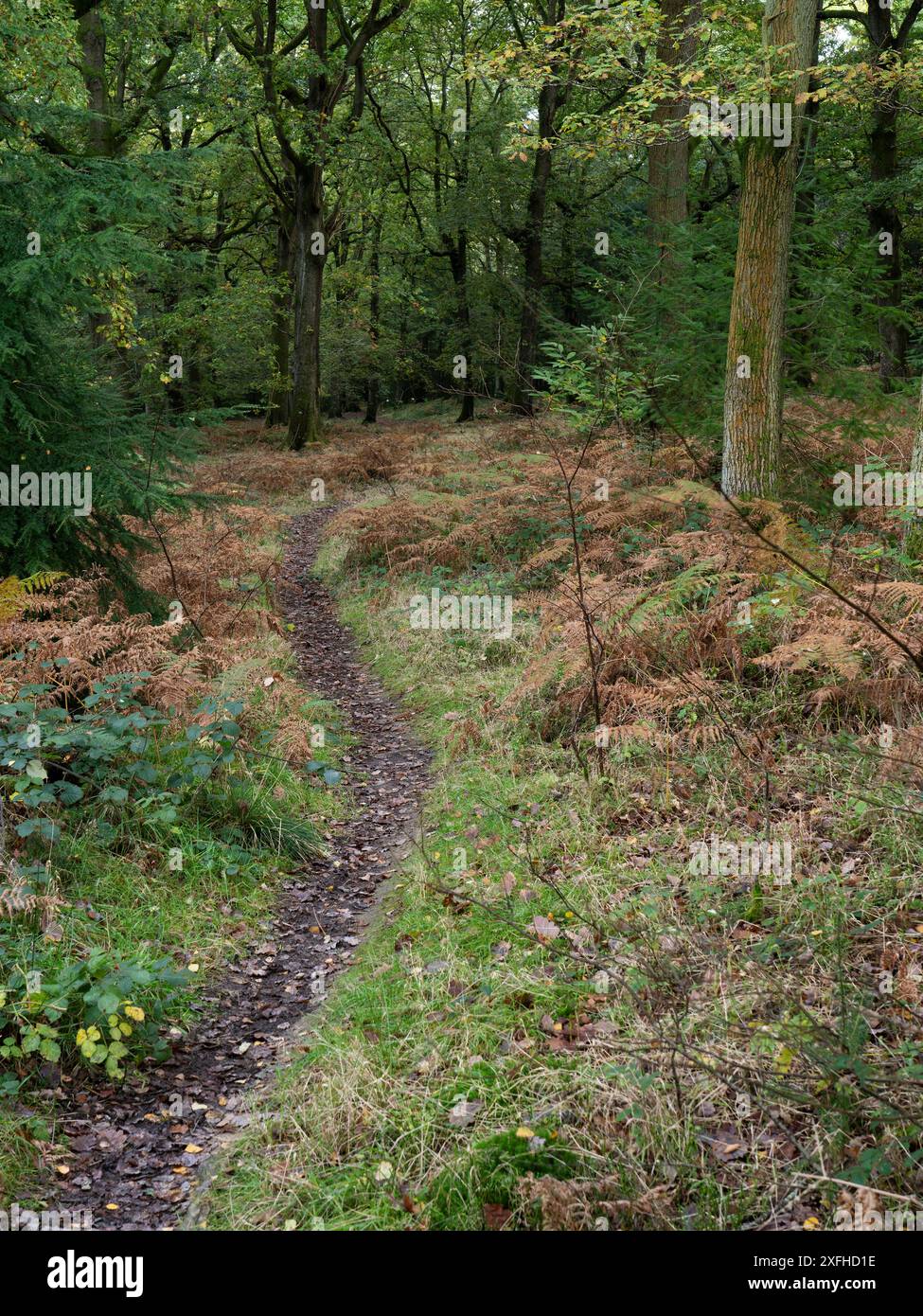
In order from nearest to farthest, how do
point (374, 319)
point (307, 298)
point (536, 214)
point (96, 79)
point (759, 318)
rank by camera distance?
point (759, 318), point (96, 79), point (307, 298), point (536, 214), point (374, 319)

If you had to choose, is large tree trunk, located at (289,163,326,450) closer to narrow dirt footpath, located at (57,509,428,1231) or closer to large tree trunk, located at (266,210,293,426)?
large tree trunk, located at (266,210,293,426)

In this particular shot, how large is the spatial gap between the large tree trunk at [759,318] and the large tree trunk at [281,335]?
1674 cm

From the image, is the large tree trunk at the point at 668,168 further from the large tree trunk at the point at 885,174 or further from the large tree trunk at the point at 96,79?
the large tree trunk at the point at 96,79

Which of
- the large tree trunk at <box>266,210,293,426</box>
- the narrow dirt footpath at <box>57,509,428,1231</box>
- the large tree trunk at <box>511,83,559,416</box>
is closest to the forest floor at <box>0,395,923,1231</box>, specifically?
the narrow dirt footpath at <box>57,509,428,1231</box>

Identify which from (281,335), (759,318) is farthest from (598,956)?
(281,335)

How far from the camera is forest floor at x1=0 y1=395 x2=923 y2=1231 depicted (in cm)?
304

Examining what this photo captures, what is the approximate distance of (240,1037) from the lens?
436 cm

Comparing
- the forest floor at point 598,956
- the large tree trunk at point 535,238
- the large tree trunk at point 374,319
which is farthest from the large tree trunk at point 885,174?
the large tree trunk at point 374,319

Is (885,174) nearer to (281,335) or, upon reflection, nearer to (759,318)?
(759,318)

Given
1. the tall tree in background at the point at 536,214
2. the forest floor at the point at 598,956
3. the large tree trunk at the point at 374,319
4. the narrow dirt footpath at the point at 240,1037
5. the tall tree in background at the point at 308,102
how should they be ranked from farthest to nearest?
the large tree trunk at the point at 374,319, the tall tree in background at the point at 536,214, the tall tree in background at the point at 308,102, the narrow dirt footpath at the point at 240,1037, the forest floor at the point at 598,956

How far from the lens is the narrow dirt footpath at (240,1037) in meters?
3.45

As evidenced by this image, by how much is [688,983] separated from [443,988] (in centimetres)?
114

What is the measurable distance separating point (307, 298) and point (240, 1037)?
19.7 m
